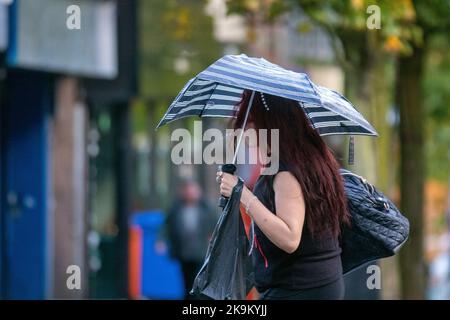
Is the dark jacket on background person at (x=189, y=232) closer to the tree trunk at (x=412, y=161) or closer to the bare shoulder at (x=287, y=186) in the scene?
the tree trunk at (x=412, y=161)

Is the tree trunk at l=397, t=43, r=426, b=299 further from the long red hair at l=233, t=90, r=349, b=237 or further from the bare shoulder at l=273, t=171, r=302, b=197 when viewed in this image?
the bare shoulder at l=273, t=171, r=302, b=197

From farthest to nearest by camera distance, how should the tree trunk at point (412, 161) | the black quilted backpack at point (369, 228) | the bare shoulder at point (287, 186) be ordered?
the tree trunk at point (412, 161)
the black quilted backpack at point (369, 228)
the bare shoulder at point (287, 186)

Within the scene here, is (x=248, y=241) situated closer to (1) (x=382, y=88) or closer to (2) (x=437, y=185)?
(1) (x=382, y=88)

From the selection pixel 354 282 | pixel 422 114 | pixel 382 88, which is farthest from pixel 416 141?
pixel 354 282

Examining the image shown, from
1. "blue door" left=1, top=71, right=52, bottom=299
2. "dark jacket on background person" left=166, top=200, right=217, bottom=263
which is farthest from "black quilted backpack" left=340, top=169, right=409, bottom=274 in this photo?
"dark jacket on background person" left=166, top=200, right=217, bottom=263

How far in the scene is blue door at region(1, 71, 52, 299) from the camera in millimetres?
15297

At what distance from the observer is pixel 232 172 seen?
5.94 metres

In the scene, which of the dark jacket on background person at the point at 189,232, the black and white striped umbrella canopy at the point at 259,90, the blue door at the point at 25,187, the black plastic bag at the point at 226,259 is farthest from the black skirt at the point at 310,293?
the dark jacket on background person at the point at 189,232

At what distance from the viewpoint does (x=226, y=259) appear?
5.93m

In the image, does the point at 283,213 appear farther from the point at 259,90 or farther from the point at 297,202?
the point at 259,90

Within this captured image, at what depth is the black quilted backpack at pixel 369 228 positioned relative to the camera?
20.3 feet

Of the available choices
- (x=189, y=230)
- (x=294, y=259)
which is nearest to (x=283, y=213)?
(x=294, y=259)

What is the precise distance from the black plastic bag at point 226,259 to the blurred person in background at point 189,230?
10.6 meters

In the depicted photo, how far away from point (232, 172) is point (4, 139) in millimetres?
Answer: 9942
